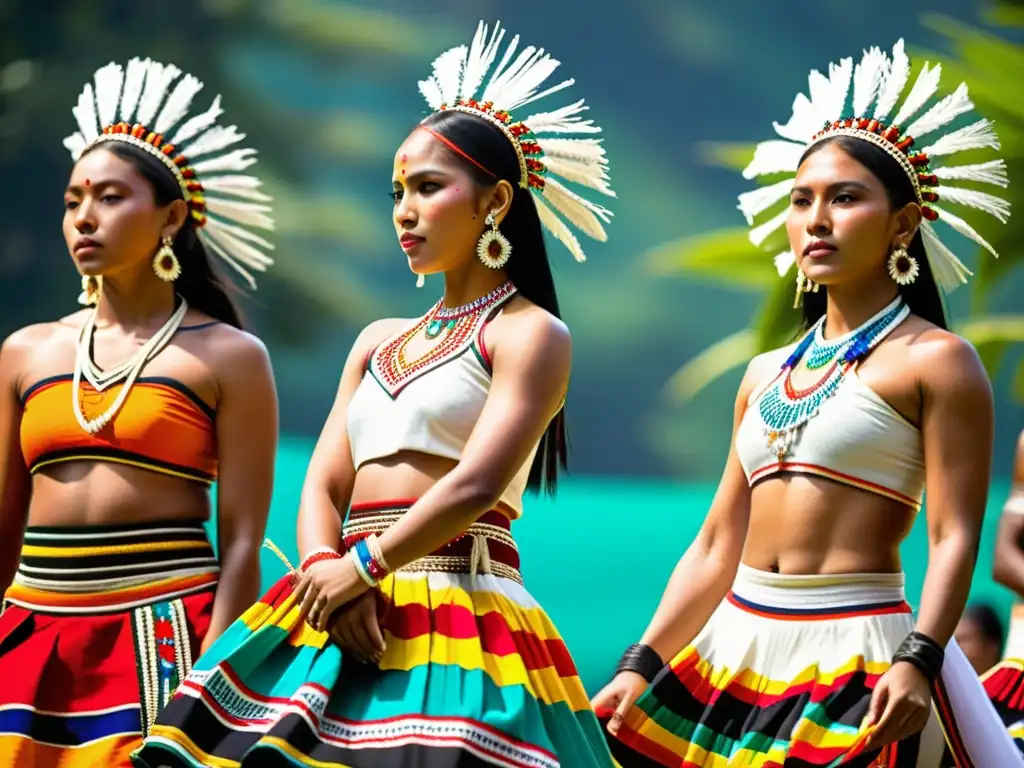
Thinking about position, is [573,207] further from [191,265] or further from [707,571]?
[191,265]

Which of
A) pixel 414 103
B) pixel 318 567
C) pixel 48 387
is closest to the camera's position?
pixel 318 567

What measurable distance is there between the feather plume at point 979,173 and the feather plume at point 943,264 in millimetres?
95

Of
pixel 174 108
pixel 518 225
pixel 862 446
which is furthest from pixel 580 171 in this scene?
pixel 174 108

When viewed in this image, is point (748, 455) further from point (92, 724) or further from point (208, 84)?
point (208, 84)

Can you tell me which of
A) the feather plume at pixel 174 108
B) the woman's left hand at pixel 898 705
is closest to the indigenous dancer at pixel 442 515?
the woman's left hand at pixel 898 705

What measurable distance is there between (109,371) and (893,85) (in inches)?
64.6

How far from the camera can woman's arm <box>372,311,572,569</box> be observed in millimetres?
2820

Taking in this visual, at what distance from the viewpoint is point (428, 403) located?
301 cm

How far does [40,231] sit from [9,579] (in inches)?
167

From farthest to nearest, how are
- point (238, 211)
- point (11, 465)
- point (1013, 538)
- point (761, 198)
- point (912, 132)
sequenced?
point (1013, 538) < point (238, 211) < point (11, 465) < point (761, 198) < point (912, 132)

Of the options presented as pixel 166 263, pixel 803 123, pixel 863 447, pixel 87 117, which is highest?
pixel 87 117

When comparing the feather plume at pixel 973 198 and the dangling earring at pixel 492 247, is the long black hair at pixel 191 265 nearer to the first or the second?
the dangling earring at pixel 492 247

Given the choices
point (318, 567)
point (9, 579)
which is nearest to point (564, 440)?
point (318, 567)

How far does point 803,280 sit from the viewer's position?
3256 millimetres
